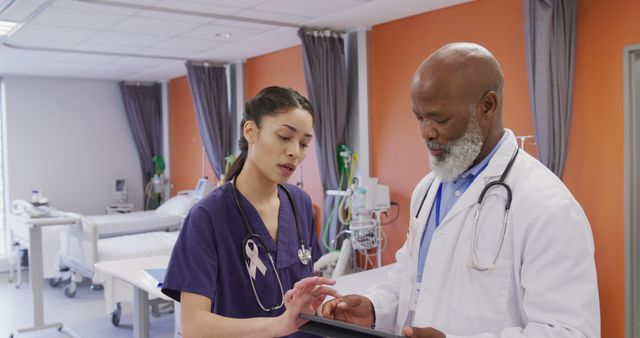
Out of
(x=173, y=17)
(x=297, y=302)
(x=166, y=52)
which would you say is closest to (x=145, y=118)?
(x=166, y=52)

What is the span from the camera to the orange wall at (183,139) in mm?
7199

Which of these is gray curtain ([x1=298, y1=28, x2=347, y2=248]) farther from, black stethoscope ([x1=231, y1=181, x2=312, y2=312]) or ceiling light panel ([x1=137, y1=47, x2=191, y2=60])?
black stethoscope ([x1=231, y1=181, x2=312, y2=312])

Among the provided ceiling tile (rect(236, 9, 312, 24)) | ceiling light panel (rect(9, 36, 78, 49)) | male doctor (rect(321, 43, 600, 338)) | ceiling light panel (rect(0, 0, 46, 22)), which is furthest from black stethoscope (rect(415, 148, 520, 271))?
ceiling light panel (rect(9, 36, 78, 49))

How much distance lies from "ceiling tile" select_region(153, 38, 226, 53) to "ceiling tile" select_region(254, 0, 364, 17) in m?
1.28

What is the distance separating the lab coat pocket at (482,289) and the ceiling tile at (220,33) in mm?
3627

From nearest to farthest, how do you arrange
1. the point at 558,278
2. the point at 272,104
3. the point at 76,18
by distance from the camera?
the point at 558,278 → the point at 272,104 → the point at 76,18

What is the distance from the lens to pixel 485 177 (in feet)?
4.24

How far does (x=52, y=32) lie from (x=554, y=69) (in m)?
3.74

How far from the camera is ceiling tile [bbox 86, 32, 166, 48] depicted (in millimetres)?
4620

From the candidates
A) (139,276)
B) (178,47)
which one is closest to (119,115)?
(178,47)

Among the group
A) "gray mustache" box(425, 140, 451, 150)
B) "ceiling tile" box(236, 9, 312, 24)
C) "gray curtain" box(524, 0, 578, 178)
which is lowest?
"gray mustache" box(425, 140, 451, 150)

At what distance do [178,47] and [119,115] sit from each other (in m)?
2.86

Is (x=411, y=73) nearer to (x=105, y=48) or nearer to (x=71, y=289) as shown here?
(x=105, y=48)

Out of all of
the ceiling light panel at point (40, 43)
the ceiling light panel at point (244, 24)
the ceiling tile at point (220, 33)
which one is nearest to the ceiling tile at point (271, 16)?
the ceiling light panel at point (244, 24)
